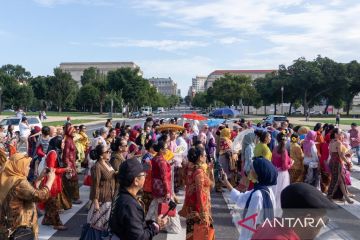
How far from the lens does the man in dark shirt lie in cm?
330

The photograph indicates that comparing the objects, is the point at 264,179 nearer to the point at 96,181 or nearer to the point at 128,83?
the point at 96,181

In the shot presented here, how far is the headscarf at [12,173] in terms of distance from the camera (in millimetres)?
4324

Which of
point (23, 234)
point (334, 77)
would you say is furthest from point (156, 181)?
point (334, 77)

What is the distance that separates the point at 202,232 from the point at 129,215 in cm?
252

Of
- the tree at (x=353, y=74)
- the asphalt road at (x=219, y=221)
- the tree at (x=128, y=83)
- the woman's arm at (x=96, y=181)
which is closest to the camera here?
the woman's arm at (x=96, y=181)

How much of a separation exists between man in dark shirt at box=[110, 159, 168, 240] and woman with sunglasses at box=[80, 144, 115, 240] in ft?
Result: 5.90

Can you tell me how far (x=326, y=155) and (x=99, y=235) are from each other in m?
7.20

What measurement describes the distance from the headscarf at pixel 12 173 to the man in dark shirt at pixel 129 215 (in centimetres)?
138

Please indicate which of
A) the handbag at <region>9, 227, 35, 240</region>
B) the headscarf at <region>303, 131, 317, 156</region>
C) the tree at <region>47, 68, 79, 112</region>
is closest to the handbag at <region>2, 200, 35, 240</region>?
the handbag at <region>9, 227, 35, 240</region>

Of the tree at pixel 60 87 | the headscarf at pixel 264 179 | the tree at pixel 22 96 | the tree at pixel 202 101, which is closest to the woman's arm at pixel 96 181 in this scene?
the headscarf at pixel 264 179

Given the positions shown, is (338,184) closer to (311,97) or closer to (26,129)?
(26,129)

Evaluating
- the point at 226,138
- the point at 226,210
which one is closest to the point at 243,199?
the point at 226,210

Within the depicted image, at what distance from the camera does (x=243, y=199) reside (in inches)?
167

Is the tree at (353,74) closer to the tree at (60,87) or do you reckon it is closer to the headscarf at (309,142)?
the tree at (60,87)
